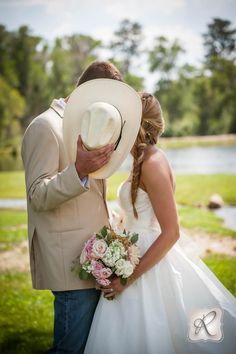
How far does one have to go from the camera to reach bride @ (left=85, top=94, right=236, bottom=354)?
2848 millimetres

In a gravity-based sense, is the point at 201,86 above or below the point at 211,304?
below

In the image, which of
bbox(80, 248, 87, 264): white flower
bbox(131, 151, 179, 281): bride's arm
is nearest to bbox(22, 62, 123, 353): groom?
bbox(80, 248, 87, 264): white flower

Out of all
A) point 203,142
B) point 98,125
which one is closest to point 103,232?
point 98,125

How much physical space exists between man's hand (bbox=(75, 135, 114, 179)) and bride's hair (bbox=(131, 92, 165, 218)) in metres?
0.55

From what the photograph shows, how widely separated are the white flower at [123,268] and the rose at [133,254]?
59 mm

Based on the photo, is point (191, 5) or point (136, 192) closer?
point (136, 192)

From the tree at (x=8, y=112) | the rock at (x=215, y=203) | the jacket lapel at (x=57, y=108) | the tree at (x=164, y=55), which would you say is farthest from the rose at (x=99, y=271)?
the tree at (x=164, y=55)

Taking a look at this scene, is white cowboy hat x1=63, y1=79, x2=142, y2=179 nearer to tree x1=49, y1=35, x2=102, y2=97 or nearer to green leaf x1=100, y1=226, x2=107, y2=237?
green leaf x1=100, y1=226, x2=107, y2=237

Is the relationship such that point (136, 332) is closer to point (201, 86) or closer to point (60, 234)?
point (60, 234)

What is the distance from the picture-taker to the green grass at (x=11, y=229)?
911 cm

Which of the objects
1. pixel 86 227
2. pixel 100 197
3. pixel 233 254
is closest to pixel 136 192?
pixel 100 197

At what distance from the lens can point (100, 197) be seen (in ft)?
9.72

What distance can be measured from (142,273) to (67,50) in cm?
5396

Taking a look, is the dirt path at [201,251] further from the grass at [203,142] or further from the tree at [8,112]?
the grass at [203,142]
